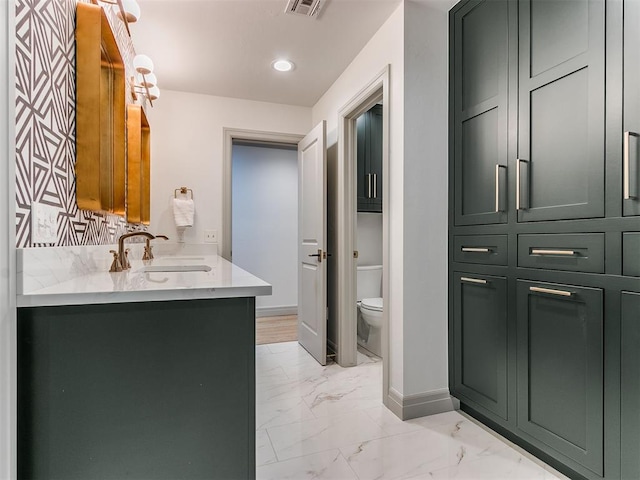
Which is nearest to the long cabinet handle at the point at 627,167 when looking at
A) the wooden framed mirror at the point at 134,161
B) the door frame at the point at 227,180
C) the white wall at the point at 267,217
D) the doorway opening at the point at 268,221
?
the wooden framed mirror at the point at 134,161

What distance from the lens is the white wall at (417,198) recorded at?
6.36 ft

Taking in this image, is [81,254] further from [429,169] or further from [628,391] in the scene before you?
[628,391]

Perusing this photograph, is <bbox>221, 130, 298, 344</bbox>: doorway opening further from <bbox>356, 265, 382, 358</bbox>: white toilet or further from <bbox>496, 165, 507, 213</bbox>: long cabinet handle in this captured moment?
<bbox>496, 165, 507, 213</bbox>: long cabinet handle

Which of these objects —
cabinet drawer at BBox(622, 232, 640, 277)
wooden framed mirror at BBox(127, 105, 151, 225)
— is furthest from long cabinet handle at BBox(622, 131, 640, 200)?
wooden framed mirror at BBox(127, 105, 151, 225)

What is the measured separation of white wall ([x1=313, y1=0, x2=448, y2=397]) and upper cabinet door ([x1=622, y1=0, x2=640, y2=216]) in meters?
0.87

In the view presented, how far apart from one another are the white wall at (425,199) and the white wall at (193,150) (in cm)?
174

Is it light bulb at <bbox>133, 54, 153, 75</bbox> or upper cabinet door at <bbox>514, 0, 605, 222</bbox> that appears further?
light bulb at <bbox>133, 54, 153, 75</bbox>

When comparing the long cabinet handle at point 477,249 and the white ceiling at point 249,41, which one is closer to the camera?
the long cabinet handle at point 477,249

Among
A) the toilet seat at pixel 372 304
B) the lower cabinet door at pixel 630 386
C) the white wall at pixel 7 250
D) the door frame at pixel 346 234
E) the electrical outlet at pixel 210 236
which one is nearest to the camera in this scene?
the white wall at pixel 7 250

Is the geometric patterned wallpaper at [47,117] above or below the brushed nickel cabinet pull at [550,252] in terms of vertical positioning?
above

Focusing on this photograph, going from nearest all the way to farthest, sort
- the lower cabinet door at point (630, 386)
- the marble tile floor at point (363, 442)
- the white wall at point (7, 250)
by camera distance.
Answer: the white wall at point (7, 250) → the lower cabinet door at point (630, 386) → the marble tile floor at point (363, 442)

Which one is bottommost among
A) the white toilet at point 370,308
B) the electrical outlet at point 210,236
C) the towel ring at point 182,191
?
the white toilet at point 370,308

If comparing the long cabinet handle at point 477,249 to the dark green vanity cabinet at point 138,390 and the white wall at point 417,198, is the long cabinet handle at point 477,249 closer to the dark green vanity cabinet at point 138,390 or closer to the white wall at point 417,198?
the white wall at point 417,198

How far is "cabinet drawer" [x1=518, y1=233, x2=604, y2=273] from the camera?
1.32m
